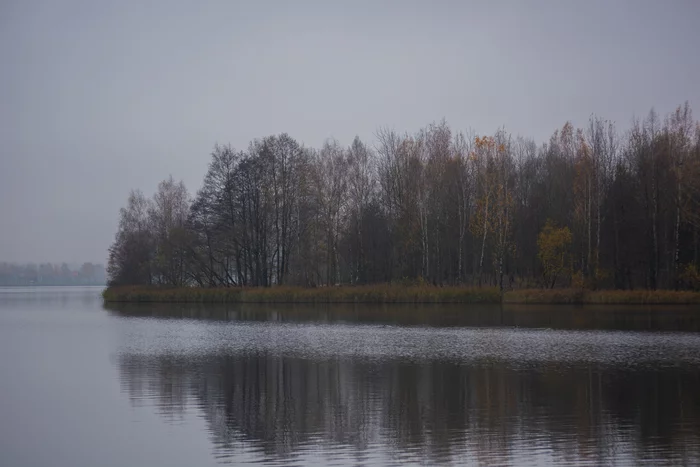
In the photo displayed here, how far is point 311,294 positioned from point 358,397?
134 feet

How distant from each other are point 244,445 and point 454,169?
49433 millimetres

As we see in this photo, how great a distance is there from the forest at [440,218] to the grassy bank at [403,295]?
177cm

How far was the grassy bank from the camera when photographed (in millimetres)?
48844

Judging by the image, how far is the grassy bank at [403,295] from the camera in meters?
48.8

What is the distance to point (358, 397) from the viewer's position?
17.1 meters

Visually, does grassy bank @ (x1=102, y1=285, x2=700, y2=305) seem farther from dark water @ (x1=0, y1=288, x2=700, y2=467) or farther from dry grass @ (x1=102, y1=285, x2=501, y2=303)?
dark water @ (x1=0, y1=288, x2=700, y2=467)

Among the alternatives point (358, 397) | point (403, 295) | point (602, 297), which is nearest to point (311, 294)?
point (403, 295)

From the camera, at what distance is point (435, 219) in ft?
197

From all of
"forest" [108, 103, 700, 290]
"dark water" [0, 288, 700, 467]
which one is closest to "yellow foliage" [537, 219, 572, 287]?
"forest" [108, 103, 700, 290]

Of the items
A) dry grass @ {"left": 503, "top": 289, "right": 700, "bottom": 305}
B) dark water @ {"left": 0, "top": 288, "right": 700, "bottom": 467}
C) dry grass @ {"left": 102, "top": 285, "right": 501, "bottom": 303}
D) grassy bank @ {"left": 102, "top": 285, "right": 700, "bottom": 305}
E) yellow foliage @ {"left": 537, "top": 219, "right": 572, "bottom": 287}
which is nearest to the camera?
dark water @ {"left": 0, "top": 288, "right": 700, "bottom": 467}

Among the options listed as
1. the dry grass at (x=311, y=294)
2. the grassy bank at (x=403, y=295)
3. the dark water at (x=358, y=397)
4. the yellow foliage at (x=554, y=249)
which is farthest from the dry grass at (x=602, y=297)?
the dark water at (x=358, y=397)

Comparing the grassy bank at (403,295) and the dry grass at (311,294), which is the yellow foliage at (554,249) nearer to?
the grassy bank at (403,295)

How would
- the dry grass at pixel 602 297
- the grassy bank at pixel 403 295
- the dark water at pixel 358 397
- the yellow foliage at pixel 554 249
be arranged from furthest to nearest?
the yellow foliage at pixel 554 249, the grassy bank at pixel 403 295, the dry grass at pixel 602 297, the dark water at pixel 358 397

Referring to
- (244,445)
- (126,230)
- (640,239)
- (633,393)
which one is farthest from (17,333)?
(126,230)
